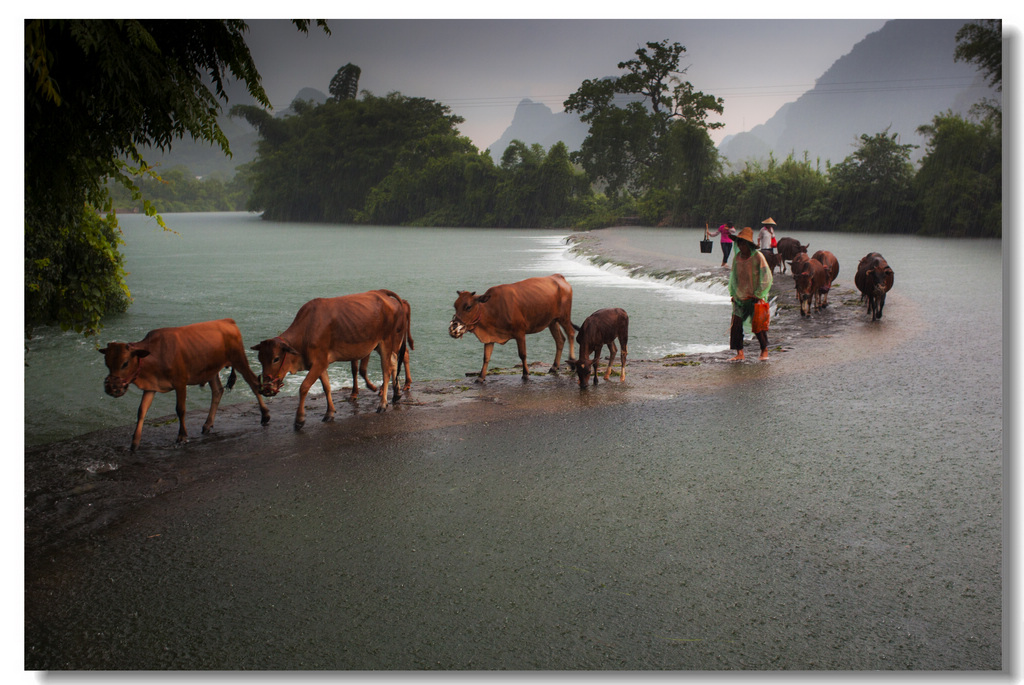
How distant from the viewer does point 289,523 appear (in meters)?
4.66

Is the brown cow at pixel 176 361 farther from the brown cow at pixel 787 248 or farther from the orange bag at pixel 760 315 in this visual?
the brown cow at pixel 787 248

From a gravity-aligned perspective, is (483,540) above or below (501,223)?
below

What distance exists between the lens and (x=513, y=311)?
8445mm

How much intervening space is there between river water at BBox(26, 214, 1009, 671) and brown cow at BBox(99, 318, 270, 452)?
0.50m

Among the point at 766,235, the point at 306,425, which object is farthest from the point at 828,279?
the point at 306,425

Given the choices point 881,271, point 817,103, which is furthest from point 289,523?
point 881,271

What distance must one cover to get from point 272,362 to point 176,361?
0.74m

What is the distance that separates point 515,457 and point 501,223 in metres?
6.49

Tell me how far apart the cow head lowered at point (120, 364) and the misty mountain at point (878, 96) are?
5.96m

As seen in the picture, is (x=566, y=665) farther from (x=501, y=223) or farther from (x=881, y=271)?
(x=881, y=271)

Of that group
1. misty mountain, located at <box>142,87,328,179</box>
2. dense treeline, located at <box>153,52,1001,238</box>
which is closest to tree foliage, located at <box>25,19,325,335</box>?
misty mountain, located at <box>142,87,328,179</box>

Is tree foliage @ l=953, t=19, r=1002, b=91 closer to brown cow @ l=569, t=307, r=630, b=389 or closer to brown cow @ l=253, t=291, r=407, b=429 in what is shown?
brown cow @ l=569, t=307, r=630, b=389

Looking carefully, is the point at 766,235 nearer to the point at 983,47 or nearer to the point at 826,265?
the point at 826,265

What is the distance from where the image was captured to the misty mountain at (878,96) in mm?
5719
